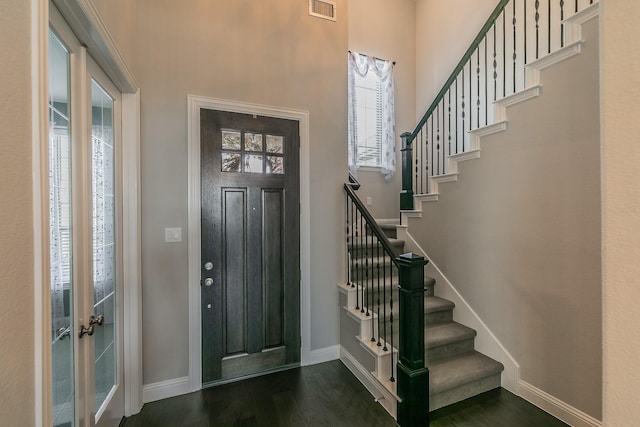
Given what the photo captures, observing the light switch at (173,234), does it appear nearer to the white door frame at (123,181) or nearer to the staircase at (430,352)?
the white door frame at (123,181)

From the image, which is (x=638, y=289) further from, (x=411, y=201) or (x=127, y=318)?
(x=411, y=201)

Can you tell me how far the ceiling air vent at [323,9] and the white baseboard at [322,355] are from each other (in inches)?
130

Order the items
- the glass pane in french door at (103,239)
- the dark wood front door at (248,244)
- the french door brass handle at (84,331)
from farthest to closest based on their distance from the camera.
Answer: the dark wood front door at (248,244) → the glass pane in french door at (103,239) → the french door brass handle at (84,331)

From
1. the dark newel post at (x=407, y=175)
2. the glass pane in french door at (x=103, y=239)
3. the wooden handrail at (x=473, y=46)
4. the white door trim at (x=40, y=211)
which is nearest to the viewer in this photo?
the white door trim at (x=40, y=211)

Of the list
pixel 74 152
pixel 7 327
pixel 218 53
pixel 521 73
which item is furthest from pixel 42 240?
pixel 521 73

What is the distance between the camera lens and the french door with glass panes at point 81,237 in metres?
1.15

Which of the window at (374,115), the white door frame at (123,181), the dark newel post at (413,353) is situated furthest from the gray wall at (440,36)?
the white door frame at (123,181)

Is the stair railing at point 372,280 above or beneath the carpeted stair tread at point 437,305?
above

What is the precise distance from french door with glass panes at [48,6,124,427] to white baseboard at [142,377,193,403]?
248 mm

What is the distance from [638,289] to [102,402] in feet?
7.85

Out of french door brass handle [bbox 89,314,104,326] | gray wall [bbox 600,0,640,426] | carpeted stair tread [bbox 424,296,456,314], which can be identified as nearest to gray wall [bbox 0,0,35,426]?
french door brass handle [bbox 89,314,104,326]

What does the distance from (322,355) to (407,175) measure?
2.28 metres

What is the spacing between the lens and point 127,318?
6.31 ft

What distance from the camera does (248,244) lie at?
7.74ft
